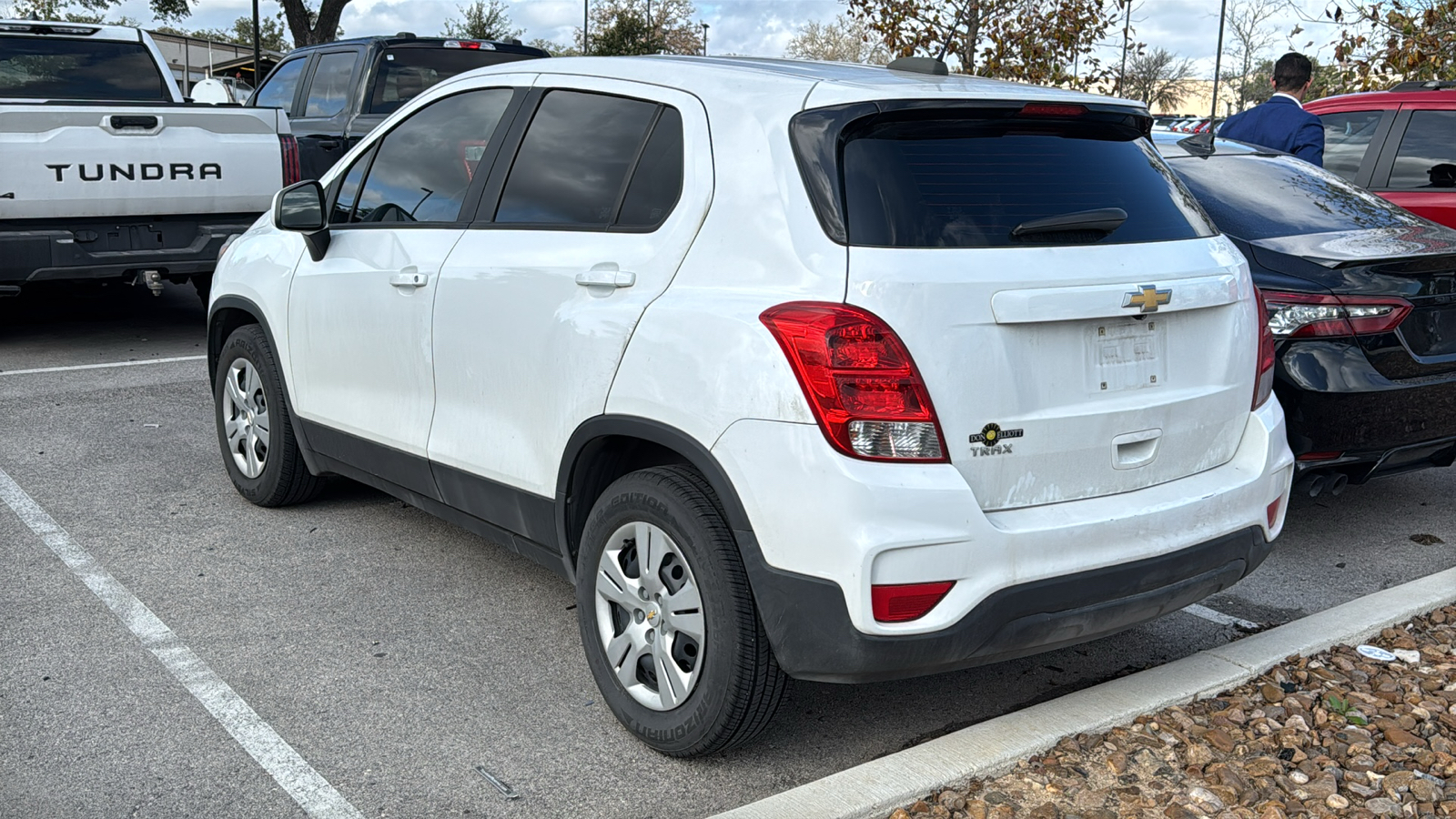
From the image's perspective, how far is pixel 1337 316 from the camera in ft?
16.0

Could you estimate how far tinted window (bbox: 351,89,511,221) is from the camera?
4230mm

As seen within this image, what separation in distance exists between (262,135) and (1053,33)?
11523 millimetres

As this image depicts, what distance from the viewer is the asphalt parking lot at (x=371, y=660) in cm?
326

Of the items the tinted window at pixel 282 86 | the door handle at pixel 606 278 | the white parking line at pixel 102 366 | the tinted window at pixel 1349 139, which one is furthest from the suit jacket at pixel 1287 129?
the tinted window at pixel 282 86

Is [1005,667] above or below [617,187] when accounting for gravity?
below

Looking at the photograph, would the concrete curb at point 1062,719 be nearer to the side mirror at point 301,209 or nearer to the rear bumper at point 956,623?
the rear bumper at point 956,623

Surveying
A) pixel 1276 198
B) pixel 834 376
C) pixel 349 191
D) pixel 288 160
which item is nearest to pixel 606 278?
pixel 834 376

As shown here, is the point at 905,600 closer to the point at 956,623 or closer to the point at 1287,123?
the point at 956,623

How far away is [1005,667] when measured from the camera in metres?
4.10

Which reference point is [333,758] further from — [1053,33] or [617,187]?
[1053,33]

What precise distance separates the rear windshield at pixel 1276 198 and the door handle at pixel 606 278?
300 cm

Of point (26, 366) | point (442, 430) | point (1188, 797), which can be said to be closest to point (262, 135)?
point (26, 366)

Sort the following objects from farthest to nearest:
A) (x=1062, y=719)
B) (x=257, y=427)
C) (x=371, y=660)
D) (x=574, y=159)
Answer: (x=257, y=427), (x=371, y=660), (x=574, y=159), (x=1062, y=719)

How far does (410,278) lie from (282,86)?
858 cm
